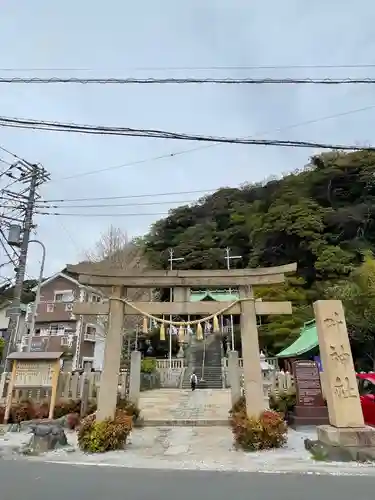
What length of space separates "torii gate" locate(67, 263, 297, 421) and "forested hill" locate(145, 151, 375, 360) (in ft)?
65.4

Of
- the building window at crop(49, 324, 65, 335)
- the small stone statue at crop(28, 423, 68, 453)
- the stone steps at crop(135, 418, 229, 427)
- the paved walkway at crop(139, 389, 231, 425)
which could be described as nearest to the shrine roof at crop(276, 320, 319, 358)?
the paved walkway at crop(139, 389, 231, 425)

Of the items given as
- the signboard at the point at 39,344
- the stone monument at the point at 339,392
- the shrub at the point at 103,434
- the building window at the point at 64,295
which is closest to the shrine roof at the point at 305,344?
the stone monument at the point at 339,392

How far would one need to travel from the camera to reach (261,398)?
877cm

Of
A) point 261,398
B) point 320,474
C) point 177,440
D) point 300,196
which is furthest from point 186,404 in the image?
point 300,196

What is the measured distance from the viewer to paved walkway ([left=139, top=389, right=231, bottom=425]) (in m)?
12.8

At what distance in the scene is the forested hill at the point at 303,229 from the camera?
34500mm

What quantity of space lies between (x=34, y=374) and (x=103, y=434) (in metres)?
5.03

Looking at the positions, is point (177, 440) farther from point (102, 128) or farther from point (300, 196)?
point (300, 196)

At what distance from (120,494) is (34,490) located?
1.32m

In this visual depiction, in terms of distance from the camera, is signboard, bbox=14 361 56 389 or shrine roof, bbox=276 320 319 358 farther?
shrine roof, bbox=276 320 319 358

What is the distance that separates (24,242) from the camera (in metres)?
17.6

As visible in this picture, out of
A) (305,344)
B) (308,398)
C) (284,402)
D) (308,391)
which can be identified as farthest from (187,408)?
(305,344)

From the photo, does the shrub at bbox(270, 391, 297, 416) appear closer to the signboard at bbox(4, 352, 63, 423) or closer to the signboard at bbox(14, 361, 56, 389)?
the signboard at bbox(4, 352, 63, 423)

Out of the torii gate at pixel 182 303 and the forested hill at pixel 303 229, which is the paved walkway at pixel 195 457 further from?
the forested hill at pixel 303 229
